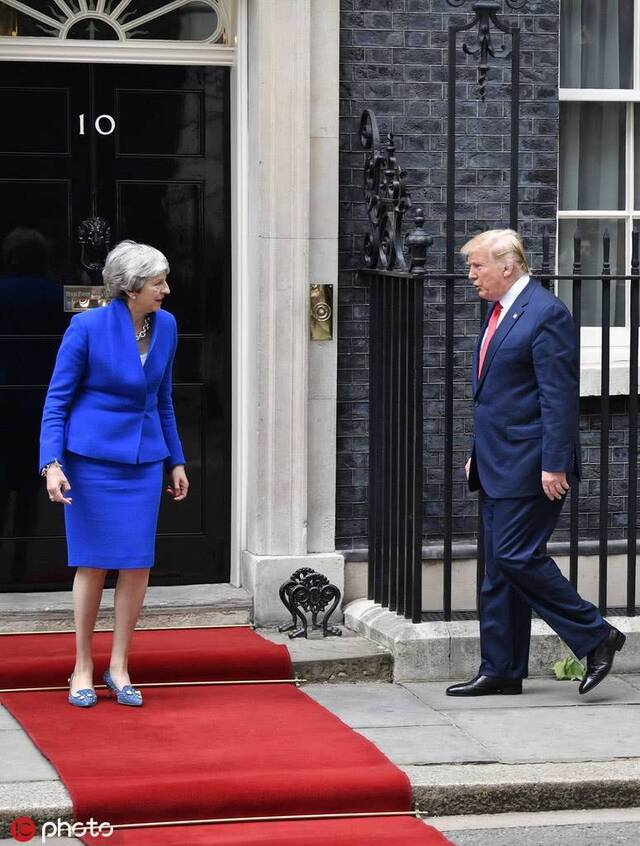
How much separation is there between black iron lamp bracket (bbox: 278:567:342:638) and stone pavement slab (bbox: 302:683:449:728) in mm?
484

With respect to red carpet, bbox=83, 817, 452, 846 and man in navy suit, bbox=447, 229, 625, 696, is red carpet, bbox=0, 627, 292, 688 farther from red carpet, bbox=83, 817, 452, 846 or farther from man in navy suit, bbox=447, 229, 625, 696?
red carpet, bbox=83, 817, 452, 846

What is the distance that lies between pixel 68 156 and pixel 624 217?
2764 mm

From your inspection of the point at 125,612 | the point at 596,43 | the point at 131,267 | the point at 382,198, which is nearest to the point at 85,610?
the point at 125,612

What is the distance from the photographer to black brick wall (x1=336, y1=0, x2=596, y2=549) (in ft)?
25.5

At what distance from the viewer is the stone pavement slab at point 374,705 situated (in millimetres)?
6555

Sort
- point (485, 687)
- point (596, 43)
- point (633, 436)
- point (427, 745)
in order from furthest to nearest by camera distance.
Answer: point (596, 43), point (633, 436), point (485, 687), point (427, 745)

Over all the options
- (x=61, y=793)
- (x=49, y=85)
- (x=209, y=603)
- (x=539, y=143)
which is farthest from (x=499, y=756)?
(x=49, y=85)

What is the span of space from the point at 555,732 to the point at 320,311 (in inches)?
91.3

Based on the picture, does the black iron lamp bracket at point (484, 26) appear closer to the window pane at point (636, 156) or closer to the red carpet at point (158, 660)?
the window pane at point (636, 156)

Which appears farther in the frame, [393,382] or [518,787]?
[393,382]

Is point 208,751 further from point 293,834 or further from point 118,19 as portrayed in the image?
point 118,19

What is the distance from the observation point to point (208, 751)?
602 cm

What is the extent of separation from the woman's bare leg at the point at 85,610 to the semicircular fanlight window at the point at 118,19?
8.83 feet

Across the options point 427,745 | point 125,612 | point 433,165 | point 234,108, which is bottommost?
point 427,745
